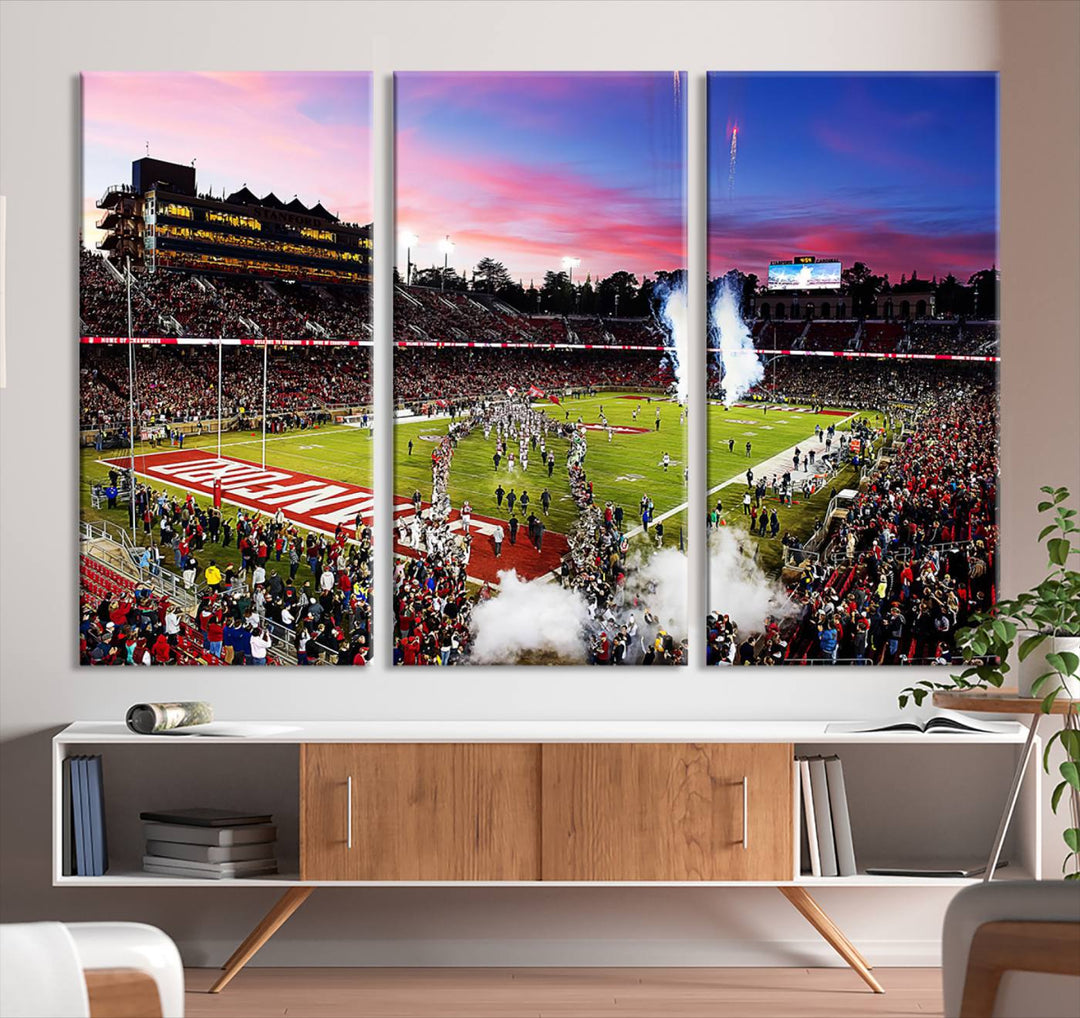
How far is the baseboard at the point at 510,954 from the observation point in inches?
146

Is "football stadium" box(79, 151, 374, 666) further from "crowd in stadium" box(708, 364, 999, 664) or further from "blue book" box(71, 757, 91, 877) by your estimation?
"crowd in stadium" box(708, 364, 999, 664)

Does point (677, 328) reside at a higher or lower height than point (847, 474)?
higher

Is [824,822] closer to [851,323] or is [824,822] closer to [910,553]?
[910,553]

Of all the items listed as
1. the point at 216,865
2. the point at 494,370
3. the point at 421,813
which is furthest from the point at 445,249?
the point at 216,865

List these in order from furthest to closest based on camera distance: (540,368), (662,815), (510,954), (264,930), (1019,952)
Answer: (540,368)
(510,954)
(264,930)
(662,815)
(1019,952)

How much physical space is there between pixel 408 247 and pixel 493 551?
0.94m

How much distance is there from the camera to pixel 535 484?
3.78 m

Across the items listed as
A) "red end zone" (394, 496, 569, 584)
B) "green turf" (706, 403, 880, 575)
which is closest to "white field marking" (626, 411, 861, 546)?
"green turf" (706, 403, 880, 575)

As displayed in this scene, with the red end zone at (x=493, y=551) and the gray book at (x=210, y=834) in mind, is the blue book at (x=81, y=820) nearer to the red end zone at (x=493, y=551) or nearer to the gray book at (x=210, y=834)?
the gray book at (x=210, y=834)

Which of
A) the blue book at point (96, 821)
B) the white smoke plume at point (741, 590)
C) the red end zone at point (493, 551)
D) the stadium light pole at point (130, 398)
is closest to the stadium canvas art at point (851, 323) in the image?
the white smoke plume at point (741, 590)

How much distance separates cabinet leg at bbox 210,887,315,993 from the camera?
11.2 feet

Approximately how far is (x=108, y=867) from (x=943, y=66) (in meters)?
3.36

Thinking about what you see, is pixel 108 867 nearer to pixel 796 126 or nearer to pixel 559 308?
pixel 559 308

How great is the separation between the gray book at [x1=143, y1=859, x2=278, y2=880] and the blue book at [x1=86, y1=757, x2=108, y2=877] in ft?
0.40
